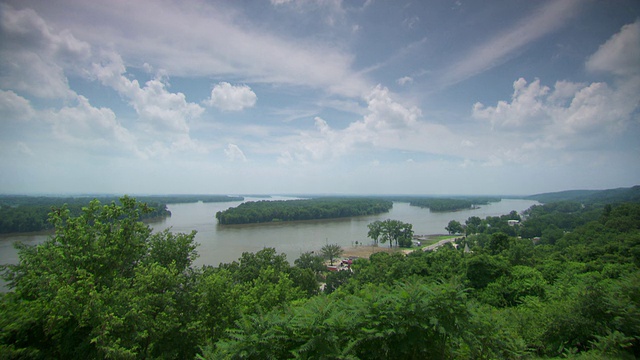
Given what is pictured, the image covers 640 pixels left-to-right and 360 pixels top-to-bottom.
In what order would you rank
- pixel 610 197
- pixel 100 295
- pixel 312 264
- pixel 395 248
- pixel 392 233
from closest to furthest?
pixel 100 295 < pixel 312 264 < pixel 395 248 < pixel 392 233 < pixel 610 197

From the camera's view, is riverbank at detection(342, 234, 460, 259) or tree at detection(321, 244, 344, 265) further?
riverbank at detection(342, 234, 460, 259)

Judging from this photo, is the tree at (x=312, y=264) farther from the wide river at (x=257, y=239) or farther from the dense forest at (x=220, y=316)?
the dense forest at (x=220, y=316)

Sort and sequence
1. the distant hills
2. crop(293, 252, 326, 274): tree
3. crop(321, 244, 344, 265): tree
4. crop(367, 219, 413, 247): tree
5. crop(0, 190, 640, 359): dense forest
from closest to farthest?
crop(0, 190, 640, 359): dense forest
crop(293, 252, 326, 274): tree
crop(321, 244, 344, 265): tree
crop(367, 219, 413, 247): tree
the distant hills

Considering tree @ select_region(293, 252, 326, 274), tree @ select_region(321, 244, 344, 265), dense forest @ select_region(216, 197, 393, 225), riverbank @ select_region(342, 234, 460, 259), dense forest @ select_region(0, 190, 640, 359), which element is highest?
dense forest @ select_region(0, 190, 640, 359)

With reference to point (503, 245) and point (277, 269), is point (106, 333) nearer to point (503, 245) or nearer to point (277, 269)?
point (277, 269)

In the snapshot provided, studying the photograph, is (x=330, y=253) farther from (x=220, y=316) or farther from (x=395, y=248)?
(x=220, y=316)

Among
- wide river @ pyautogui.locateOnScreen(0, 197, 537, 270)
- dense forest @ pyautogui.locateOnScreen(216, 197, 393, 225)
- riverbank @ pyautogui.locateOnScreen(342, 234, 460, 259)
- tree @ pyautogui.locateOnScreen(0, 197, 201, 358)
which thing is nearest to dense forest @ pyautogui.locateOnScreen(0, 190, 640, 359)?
tree @ pyautogui.locateOnScreen(0, 197, 201, 358)

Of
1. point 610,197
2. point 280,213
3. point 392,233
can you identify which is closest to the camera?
point 392,233

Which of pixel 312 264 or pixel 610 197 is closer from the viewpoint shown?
pixel 312 264

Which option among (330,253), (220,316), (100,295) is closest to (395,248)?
(330,253)

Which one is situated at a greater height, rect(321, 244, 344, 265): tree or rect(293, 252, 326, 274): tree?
rect(293, 252, 326, 274): tree

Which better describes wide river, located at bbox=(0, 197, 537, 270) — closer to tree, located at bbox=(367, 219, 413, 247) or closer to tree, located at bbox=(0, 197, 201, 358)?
tree, located at bbox=(367, 219, 413, 247)

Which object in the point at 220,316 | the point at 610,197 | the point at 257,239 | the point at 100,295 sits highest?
the point at 610,197

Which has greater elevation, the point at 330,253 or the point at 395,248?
the point at 330,253
